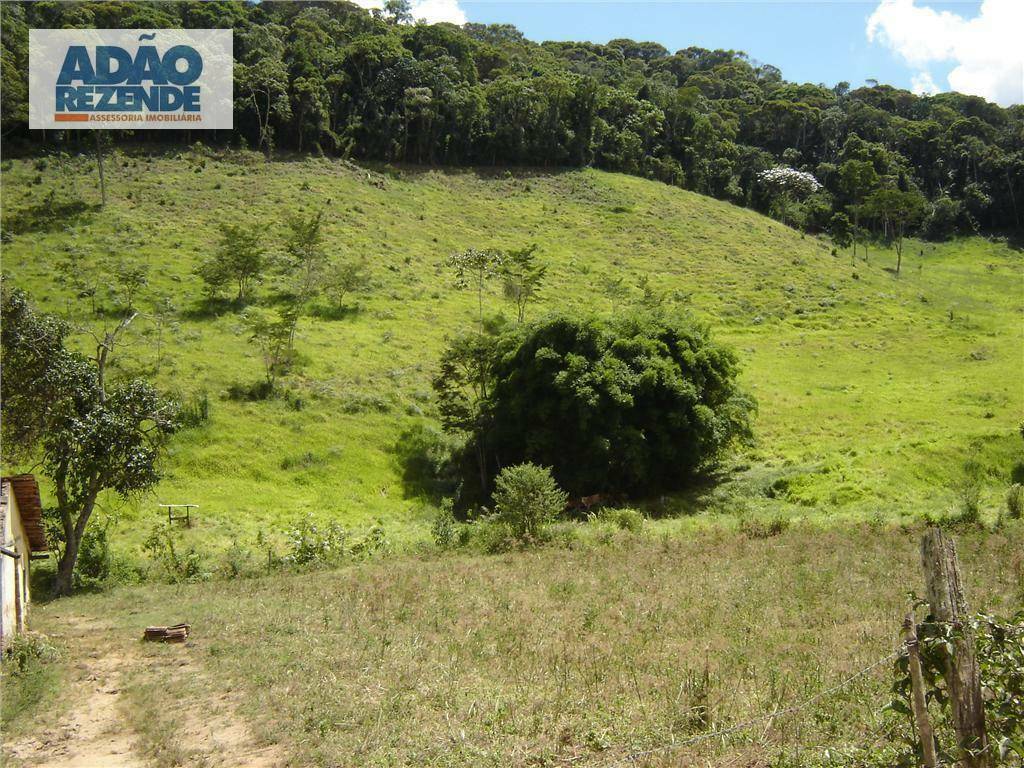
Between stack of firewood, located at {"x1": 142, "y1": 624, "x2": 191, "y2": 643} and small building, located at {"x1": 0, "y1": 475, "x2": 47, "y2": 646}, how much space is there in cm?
202

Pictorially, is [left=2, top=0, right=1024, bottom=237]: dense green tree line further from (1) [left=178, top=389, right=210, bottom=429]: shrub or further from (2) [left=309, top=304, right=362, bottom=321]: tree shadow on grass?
(1) [left=178, top=389, right=210, bottom=429]: shrub

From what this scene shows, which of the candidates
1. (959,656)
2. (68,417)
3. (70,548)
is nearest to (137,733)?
(959,656)

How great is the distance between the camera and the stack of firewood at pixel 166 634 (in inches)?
502

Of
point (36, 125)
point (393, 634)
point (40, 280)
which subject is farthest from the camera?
point (36, 125)

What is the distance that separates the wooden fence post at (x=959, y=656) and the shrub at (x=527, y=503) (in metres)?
15.1

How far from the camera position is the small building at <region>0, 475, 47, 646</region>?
41.8ft

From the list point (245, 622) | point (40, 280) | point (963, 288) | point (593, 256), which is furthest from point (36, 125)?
point (963, 288)

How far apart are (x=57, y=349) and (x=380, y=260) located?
35.3 m

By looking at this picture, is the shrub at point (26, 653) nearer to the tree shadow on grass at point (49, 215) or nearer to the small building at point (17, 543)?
the small building at point (17, 543)

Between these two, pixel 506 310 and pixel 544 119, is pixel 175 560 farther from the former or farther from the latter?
pixel 544 119

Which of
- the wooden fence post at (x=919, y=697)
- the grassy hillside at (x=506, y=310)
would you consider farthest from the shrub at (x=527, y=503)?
the wooden fence post at (x=919, y=697)

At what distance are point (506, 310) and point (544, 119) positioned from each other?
136ft

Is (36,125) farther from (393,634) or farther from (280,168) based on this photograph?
(393,634)

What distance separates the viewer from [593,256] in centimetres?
6172
